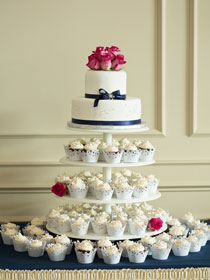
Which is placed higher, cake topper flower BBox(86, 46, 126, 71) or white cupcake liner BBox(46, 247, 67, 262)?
cake topper flower BBox(86, 46, 126, 71)

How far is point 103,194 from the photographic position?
8.55 feet

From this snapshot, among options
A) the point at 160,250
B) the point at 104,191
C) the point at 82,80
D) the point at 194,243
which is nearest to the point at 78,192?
the point at 104,191

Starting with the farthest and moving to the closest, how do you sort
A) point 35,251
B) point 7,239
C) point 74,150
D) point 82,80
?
A: point 82,80, point 7,239, point 74,150, point 35,251

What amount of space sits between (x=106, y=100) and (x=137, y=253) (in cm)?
65

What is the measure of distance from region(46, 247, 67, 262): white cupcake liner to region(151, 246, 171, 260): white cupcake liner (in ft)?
1.20

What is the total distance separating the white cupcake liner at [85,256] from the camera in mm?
2451

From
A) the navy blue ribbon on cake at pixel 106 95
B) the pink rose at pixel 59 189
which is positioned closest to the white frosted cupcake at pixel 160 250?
the pink rose at pixel 59 189

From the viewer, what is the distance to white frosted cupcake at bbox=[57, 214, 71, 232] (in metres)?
2.67

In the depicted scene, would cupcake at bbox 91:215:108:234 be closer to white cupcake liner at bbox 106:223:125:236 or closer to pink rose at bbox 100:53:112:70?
white cupcake liner at bbox 106:223:125:236

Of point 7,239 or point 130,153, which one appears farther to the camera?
point 7,239

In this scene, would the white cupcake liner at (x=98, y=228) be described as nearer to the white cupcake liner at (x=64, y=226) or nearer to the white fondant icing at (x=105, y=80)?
the white cupcake liner at (x=64, y=226)

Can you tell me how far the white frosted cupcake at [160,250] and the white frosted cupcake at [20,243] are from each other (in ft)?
1.79

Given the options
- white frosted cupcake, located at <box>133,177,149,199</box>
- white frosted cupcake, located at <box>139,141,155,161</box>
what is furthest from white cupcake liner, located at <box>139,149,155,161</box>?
white frosted cupcake, located at <box>133,177,149,199</box>

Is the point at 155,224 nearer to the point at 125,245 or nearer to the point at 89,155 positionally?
the point at 125,245
